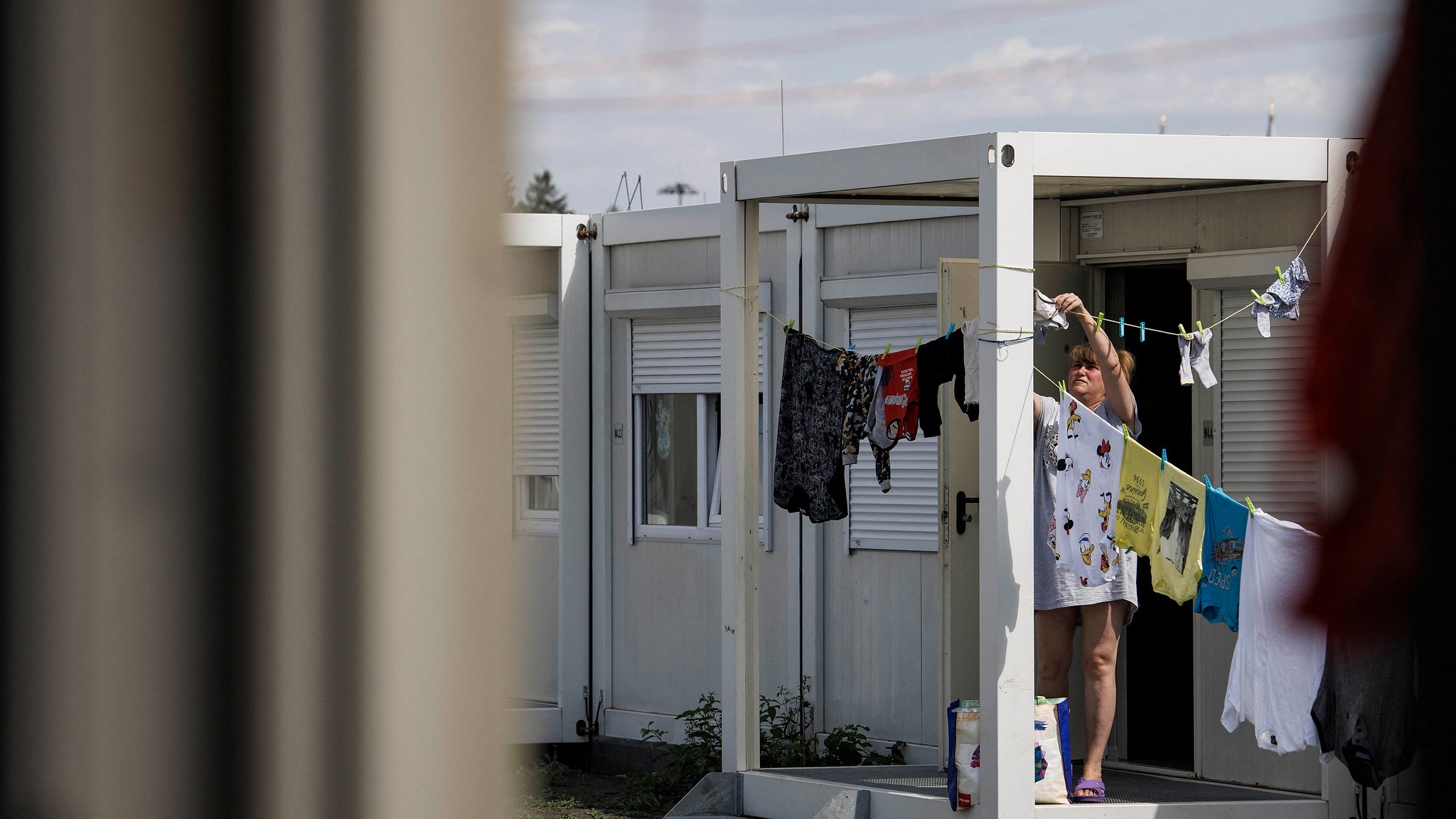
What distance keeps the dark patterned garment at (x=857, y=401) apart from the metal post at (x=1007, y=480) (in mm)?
810

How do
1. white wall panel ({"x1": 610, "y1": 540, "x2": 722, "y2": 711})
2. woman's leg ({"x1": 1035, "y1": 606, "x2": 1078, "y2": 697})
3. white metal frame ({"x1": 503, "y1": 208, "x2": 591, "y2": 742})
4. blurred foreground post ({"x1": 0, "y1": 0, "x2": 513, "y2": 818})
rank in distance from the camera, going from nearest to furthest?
blurred foreground post ({"x1": 0, "y1": 0, "x2": 513, "y2": 818}) → woman's leg ({"x1": 1035, "y1": 606, "x2": 1078, "y2": 697}) → white wall panel ({"x1": 610, "y1": 540, "x2": 722, "y2": 711}) → white metal frame ({"x1": 503, "y1": 208, "x2": 591, "y2": 742})

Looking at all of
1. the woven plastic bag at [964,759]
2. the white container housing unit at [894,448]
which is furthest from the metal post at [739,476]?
the woven plastic bag at [964,759]

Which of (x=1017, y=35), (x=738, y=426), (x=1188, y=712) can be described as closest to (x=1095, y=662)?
(x=738, y=426)

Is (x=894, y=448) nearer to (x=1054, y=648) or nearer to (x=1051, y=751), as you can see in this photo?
(x=1054, y=648)

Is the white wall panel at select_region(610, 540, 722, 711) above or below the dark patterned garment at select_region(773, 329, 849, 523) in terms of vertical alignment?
below

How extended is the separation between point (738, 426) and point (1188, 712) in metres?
3.68

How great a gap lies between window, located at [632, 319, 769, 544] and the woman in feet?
10.4

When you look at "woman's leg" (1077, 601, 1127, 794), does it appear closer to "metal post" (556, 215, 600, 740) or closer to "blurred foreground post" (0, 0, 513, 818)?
"metal post" (556, 215, 600, 740)

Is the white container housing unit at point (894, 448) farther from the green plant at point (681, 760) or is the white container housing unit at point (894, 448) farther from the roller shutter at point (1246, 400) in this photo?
the green plant at point (681, 760)

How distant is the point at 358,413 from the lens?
4.03 feet

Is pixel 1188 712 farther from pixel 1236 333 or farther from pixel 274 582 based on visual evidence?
pixel 274 582

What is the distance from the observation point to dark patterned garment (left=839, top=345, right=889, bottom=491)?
7.08 m

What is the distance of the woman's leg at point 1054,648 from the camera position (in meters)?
7.03

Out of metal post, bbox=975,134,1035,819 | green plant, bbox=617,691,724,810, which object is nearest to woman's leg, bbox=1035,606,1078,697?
metal post, bbox=975,134,1035,819
